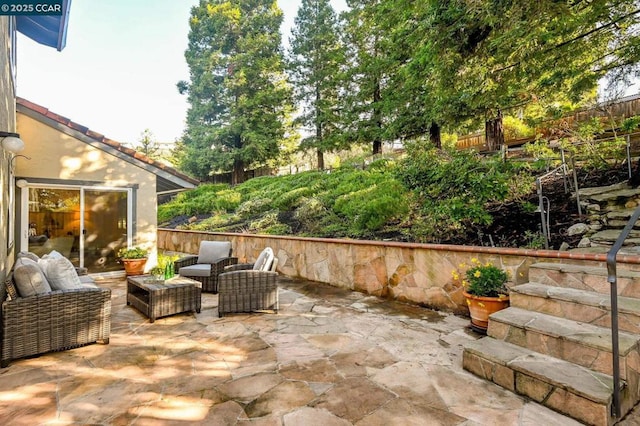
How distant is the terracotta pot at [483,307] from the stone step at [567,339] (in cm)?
26

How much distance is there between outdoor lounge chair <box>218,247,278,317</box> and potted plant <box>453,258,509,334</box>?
8.27 feet

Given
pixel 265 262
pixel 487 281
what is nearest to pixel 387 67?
pixel 265 262

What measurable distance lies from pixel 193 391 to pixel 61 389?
1.06m

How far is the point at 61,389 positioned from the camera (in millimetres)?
2416

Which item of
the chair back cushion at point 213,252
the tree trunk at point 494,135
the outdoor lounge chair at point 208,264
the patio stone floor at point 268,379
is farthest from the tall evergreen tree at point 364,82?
the patio stone floor at point 268,379

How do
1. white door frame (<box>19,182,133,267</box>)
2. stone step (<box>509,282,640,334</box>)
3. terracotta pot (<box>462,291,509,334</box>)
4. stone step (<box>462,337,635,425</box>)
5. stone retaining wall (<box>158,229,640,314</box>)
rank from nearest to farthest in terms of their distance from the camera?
stone step (<box>462,337,635,425</box>) < stone step (<box>509,282,640,334</box>) < terracotta pot (<box>462,291,509,334</box>) < stone retaining wall (<box>158,229,640,314</box>) < white door frame (<box>19,182,133,267</box>)

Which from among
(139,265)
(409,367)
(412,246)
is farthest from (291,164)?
(409,367)

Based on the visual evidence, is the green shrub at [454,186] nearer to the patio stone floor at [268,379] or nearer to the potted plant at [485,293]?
the potted plant at [485,293]

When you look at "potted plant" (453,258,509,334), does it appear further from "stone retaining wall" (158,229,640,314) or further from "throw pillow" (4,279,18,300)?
"throw pillow" (4,279,18,300)

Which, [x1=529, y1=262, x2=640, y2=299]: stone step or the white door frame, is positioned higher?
the white door frame

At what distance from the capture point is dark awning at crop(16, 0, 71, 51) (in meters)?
4.77

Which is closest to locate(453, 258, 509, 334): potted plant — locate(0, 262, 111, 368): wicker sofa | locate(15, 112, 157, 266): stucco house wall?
locate(0, 262, 111, 368): wicker sofa

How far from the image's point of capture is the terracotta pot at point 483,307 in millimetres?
3279

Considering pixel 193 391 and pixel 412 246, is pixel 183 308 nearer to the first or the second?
pixel 193 391
